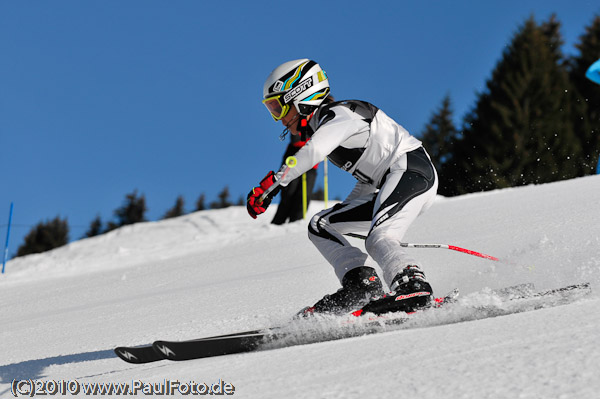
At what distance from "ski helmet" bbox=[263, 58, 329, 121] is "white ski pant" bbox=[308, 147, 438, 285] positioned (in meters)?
0.63

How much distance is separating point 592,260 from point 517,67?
92.1 ft

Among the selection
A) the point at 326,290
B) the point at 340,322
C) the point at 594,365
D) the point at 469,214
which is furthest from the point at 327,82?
the point at 469,214

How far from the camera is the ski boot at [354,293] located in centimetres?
352

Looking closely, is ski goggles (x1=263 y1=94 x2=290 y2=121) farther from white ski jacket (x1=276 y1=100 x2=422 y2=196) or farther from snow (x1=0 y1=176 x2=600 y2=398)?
snow (x1=0 y1=176 x2=600 y2=398)

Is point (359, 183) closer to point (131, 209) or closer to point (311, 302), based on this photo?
point (311, 302)

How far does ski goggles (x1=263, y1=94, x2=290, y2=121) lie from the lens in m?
3.67

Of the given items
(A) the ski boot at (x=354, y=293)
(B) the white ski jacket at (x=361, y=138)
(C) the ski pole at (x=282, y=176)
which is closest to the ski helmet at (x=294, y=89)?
(B) the white ski jacket at (x=361, y=138)

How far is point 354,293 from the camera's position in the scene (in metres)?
3.52

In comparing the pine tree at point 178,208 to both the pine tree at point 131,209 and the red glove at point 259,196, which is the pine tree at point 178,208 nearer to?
the pine tree at point 131,209

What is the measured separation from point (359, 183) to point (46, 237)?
55.5m

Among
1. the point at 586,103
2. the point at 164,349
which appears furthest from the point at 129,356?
the point at 586,103

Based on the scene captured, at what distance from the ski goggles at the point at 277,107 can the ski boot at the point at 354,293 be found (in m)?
1.01

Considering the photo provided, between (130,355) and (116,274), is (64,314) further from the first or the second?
(130,355)

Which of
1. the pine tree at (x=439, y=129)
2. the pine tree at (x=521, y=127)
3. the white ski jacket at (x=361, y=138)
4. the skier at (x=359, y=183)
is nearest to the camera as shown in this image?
the skier at (x=359, y=183)
